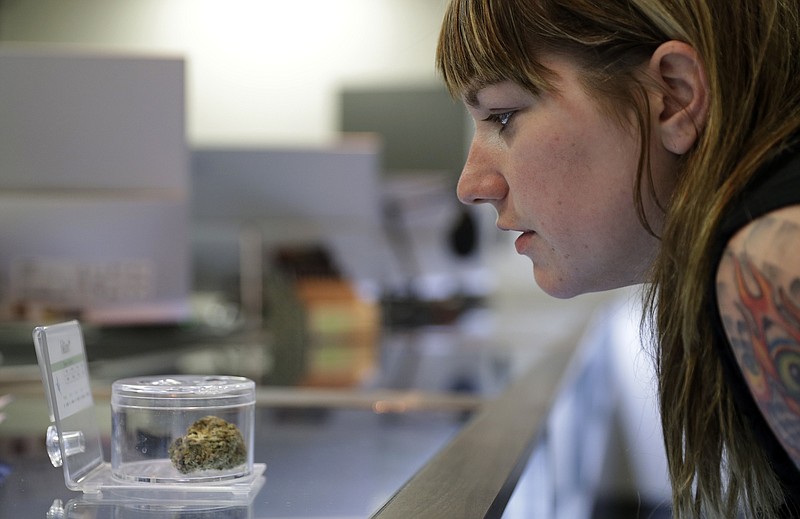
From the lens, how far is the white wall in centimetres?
568

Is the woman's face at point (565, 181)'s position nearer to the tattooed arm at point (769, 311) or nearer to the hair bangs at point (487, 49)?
the hair bangs at point (487, 49)

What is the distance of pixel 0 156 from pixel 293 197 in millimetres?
1168

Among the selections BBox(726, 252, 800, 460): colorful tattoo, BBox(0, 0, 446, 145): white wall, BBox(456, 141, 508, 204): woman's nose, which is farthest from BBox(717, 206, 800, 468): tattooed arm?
BBox(0, 0, 446, 145): white wall

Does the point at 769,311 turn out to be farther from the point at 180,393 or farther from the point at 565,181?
the point at 180,393

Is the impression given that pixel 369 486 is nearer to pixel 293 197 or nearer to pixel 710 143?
pixel 710 143

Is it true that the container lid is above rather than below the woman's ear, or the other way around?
below

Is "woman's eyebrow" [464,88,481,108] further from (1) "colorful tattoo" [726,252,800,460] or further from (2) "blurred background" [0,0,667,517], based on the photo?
(1) "colorful tattoo" [726,252,800,460]

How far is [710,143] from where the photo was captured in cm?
61

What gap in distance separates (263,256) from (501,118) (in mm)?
2352

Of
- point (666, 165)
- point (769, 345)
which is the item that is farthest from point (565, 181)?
point (769, 345)

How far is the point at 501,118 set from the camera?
0.73 metres

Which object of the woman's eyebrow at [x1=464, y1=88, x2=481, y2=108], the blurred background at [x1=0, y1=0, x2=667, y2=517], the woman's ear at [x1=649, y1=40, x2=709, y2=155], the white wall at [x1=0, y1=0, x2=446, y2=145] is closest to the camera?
the woman's ear at [x1=649, y1=40, x2=709, y2=155]

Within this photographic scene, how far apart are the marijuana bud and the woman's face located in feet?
0.83

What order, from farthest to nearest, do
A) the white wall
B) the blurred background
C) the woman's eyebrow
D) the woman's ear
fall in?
the white wall, the blurred background, the woman's eyebrow, the woman's ear
